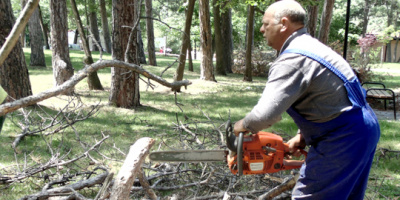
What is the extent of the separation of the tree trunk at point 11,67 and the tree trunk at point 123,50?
187cm

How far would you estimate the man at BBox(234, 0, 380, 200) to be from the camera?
7.11 feet

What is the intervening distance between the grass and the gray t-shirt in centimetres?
212

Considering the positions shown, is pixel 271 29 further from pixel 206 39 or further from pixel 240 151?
pixel 206 39

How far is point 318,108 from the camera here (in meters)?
2.27

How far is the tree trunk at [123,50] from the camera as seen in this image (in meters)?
7.80

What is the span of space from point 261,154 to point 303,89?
67 centimetres

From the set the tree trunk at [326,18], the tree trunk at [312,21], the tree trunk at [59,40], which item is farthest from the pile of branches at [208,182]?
the tree trunk at [312,21]

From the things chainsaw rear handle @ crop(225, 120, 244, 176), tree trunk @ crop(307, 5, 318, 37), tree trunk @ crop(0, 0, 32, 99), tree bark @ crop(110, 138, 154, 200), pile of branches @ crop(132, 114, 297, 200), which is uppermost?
tree trunk @ crop(307, 5, 318, 37)

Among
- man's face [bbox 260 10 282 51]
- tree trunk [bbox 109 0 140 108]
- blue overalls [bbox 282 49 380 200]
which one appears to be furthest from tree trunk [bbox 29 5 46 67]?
blue overalls [bbox 282 49 380 200]

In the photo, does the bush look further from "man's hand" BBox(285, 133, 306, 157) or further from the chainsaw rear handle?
the chainsaw rear handle

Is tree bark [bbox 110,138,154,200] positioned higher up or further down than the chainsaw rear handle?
further down

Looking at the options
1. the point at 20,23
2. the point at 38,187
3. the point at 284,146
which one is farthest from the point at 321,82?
the point at 38,187

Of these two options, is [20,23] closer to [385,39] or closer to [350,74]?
[350,74]

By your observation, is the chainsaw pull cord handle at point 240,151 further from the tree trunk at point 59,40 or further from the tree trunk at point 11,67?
the tree trunk at point 59,40
